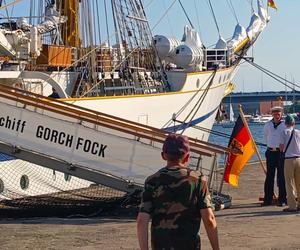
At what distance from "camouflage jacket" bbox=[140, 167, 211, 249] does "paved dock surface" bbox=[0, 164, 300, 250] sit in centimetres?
322

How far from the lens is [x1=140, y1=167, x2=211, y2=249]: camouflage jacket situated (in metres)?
4.65

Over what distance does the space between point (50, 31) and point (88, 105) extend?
7.53 meters

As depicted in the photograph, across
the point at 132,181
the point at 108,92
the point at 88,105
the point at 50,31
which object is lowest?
the point at 132,181

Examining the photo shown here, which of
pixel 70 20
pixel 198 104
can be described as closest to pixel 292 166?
pixel 198 104

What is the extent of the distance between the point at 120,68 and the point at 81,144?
37.0 feet

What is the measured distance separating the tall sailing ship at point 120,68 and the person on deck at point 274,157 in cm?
526

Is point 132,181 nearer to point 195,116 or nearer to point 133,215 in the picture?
point 133,215

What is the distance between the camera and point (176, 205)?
15.4ft

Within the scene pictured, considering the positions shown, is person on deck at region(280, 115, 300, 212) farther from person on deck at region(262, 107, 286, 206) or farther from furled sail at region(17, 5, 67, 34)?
furled sail at region(17, 5, 67, 34)

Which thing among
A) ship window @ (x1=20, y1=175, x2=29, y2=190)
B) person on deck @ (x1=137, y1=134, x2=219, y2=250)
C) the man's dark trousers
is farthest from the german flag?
person on deck @ (x1=137, y1=134, x2=219, y2=250)

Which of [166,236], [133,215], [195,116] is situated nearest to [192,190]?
[166,236]

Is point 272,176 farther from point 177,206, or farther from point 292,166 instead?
point 177,206

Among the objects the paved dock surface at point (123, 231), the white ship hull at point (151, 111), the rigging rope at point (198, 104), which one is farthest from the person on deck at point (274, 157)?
the rigging rope at point (198, 104)

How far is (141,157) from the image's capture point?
1146 centimetres
